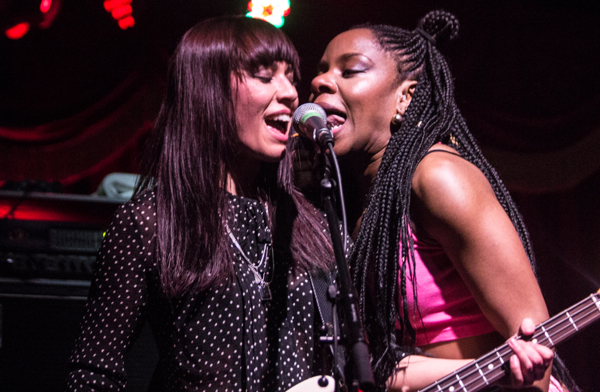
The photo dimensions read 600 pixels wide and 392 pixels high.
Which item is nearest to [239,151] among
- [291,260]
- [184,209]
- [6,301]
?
[184,209]

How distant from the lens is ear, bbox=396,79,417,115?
79.6 inches

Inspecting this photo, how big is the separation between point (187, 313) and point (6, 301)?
6.35ft

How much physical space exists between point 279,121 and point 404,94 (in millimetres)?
614

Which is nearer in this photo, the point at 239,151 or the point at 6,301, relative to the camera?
the point at 239,151

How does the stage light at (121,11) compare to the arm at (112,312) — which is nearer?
the arm at (112,312)

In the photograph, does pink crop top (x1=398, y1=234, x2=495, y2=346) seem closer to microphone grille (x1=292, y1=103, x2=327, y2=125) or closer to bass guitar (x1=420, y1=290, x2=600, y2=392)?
bass guitar (x1=420, y1=290, x2=600, y2=392)

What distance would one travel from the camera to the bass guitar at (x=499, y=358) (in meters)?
1.50

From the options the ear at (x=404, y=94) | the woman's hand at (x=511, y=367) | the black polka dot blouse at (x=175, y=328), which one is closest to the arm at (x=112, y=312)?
the black polka dot blouse at (x=175, y=328)

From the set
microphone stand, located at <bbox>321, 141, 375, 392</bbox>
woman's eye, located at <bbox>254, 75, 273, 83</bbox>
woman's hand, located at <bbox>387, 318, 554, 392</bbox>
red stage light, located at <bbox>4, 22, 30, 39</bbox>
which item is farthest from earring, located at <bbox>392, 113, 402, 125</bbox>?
red stage light, located at <bbox>4, 22, 30, 39</bbox>

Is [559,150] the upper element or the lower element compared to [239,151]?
upper

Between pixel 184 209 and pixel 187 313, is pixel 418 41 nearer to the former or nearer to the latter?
pixel 184 209

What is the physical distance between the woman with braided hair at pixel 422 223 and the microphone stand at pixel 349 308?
1.51 feet

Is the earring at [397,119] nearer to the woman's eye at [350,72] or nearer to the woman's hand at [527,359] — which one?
the woman's eye at [350,72]

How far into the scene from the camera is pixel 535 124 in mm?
4430
